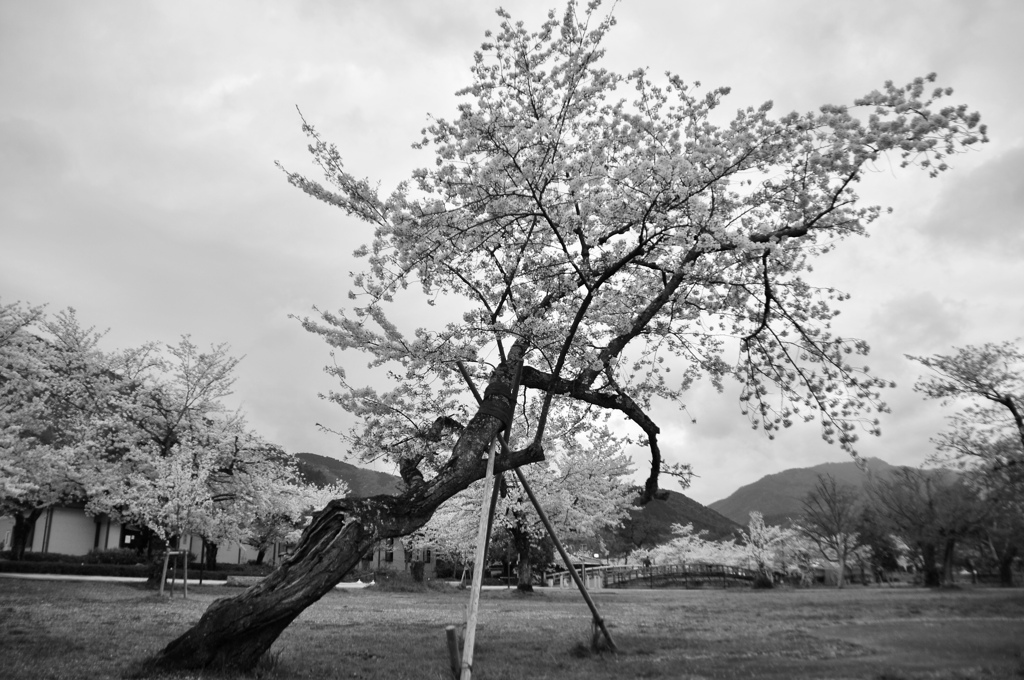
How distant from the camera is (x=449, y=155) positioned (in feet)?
29.3

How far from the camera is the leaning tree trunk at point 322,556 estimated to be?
763 centimetres

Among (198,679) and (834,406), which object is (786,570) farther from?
(198,679)

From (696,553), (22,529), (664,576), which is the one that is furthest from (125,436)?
(696,553)

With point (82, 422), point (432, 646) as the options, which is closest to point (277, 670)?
point (432, 646)

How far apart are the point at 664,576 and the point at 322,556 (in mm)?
46589

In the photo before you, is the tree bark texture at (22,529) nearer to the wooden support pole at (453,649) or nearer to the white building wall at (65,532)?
the white building wall at (65,532)

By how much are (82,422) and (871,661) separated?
95.7ft

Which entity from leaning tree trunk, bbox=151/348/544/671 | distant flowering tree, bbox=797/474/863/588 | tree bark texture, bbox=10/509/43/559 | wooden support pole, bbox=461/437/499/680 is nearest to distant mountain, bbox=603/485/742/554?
distant flowering tree, bbox=797/474/863/588

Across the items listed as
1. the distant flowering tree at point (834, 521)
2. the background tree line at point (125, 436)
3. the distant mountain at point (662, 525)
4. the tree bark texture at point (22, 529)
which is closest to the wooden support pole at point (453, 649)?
the background tree line at point (125, 436)

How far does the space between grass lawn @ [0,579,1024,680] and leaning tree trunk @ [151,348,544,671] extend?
0.45 meters

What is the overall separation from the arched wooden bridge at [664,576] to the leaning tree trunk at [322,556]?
40.0 metres

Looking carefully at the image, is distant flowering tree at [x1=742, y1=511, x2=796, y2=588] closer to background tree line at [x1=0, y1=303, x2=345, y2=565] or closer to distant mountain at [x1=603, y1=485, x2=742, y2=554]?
distant mountain at [x1=603, y1=485, x2=742, y2=554]

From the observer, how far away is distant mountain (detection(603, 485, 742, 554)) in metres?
84.1

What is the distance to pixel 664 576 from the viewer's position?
162 feet
